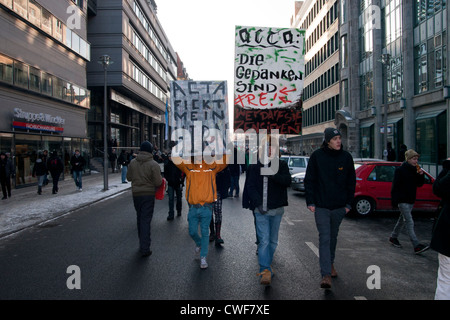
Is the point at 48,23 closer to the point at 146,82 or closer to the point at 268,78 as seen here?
the point at 268,78

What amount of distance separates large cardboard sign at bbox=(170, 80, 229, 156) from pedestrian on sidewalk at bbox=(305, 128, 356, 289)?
5.70ft

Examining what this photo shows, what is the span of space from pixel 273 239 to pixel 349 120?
32226mm

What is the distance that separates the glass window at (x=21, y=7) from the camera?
1797 cm

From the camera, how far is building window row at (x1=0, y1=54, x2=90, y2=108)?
57.5 feet

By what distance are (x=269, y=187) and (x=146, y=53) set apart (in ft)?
141

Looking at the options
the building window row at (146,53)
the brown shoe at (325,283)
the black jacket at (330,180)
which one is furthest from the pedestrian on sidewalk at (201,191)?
the building window row at (146,53)

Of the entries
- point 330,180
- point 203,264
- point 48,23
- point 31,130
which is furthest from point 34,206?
point 48,23

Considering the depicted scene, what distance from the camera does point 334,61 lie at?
135 feet

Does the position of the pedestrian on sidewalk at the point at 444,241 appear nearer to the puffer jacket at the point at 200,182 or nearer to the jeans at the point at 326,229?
the jeans at the point at 326,229

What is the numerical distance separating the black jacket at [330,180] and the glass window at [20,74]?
59.1ft

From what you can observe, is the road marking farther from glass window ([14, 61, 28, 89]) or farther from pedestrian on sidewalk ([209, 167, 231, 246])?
glass window ([14, 61, 28, 89])

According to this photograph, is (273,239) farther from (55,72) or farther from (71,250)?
(55,72)
